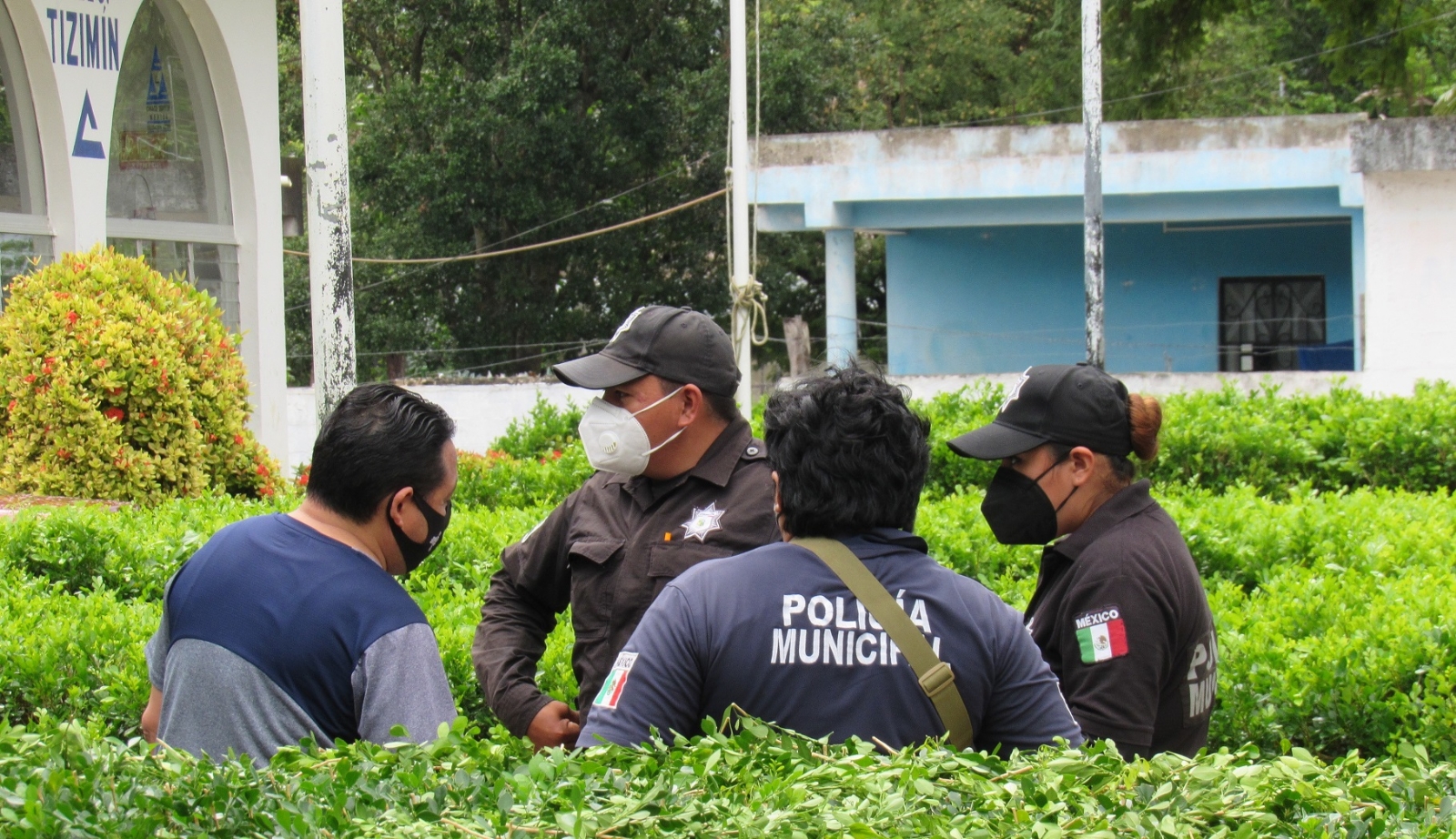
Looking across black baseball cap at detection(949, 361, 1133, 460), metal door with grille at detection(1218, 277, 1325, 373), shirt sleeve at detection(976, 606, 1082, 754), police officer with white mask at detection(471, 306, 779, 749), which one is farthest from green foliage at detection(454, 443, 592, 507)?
metal door with grille at detection(1218, 277, 1325, 373)

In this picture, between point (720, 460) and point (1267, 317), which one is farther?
point (1267, 317)

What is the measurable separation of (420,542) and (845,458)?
894 mm

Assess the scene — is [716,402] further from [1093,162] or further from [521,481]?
[1093,162]

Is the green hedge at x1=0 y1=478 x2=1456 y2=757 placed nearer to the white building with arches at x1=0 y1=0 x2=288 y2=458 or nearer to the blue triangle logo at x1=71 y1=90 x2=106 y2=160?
the white building with arches at x1=0 y1=0 x2=288 y2=458

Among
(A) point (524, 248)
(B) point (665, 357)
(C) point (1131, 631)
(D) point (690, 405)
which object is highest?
(A) point (524, 248)

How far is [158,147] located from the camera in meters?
11.0

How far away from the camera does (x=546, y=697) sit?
329 cm

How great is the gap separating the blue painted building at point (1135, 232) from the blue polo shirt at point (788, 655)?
15.7m

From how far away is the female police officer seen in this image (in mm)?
2826

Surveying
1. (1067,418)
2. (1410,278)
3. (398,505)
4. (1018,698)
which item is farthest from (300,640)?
(1410,278)

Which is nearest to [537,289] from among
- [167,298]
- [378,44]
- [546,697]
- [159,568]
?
[378,44]

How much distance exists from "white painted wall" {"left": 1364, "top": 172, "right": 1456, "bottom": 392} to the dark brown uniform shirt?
51.1 ft

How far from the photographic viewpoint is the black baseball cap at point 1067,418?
308cm

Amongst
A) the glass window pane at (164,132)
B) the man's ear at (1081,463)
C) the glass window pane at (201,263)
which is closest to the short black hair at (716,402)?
the man's ear at (1081,463)
